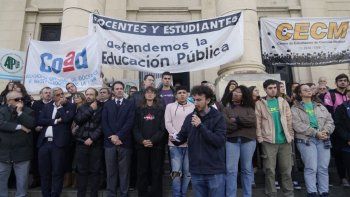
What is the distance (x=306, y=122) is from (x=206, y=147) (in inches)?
100.0

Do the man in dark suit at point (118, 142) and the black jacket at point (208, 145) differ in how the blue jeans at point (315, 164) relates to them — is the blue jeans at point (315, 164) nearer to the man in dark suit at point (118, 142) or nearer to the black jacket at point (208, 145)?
the black jacket at point (208, 145)

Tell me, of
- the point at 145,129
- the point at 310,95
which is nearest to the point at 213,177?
the point at 145,129

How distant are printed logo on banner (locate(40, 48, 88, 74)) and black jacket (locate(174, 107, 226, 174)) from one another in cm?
441

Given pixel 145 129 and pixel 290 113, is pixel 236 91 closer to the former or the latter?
pixel 290 113

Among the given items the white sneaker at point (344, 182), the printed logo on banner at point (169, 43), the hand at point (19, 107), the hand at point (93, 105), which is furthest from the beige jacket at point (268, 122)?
the hand at point (19, 107)

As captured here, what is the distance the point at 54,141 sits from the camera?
5.98m

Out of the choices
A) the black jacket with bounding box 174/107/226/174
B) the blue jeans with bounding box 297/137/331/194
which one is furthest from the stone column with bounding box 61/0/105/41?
the blue jeans with bounding box 297/137/331/194

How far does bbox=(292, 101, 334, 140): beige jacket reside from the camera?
5.70m

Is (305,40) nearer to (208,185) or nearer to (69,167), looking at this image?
(208,185)

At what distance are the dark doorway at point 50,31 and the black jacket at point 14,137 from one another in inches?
370

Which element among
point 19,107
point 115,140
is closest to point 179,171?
point 115,140

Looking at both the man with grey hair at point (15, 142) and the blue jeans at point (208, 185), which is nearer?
the blue jeans at point (208, 185)

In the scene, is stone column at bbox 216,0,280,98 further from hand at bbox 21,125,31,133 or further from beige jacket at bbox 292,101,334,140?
hand at bbox 21,125,31,133

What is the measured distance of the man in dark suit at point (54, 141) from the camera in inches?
228
